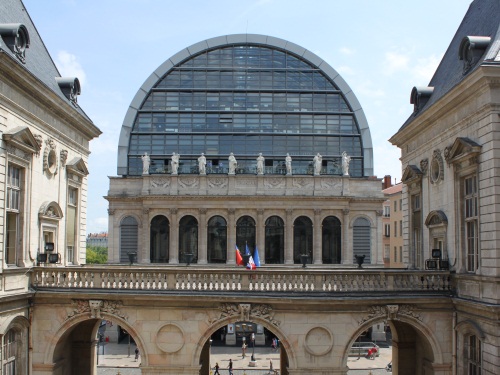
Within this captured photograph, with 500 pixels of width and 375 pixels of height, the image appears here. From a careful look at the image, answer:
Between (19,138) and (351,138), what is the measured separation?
3990 cm

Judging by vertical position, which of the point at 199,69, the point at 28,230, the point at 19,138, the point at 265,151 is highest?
the point at 199,69

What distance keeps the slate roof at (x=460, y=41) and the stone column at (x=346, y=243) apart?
969 inches

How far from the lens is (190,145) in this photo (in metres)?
55.1

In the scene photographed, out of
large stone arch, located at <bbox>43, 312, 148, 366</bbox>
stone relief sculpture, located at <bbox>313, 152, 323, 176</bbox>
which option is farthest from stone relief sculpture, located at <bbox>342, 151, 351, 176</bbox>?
large stone arch, located at <bbox>43, 312, 148, 366</bbox>

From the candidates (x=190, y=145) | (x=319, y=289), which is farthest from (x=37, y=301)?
(x=190, y=145)

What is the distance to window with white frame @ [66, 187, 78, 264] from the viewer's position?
25.4 meters

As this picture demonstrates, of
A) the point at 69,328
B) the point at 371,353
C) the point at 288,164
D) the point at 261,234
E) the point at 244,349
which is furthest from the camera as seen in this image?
the point at 288,164

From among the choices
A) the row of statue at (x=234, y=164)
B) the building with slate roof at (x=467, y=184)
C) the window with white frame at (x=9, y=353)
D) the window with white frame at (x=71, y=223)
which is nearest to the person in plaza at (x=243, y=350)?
the row of statue at (x=234, y=164)

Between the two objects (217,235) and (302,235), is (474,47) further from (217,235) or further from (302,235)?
(217,235)

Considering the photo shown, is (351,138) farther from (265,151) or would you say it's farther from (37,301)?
(37,301)

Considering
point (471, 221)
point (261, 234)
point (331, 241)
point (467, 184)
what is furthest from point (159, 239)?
point (471, 221)

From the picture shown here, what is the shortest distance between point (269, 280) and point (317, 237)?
30.1 meters

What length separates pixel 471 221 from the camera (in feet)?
64.5

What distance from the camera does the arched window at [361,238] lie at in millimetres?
51812
